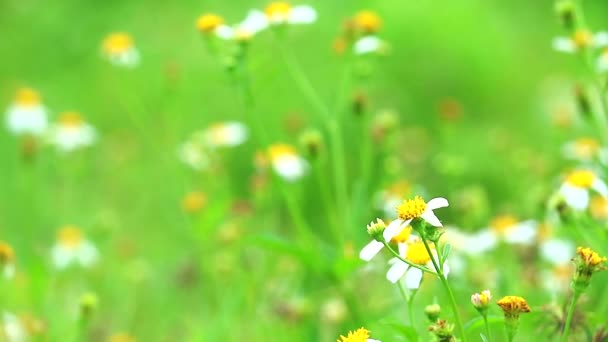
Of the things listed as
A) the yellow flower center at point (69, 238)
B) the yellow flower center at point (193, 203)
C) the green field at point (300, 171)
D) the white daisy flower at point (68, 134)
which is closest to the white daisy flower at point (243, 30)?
the green field at point (300, 171)

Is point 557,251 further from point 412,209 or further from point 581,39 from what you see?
point 412,209

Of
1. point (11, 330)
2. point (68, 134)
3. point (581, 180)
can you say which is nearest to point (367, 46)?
point (581, 180)

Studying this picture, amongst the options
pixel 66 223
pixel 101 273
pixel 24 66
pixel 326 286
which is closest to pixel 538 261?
pixel 326 286

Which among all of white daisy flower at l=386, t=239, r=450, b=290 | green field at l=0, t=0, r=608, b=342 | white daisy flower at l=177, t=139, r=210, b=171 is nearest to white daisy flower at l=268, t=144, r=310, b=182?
green field at l=0, t=0, r=608, b=342

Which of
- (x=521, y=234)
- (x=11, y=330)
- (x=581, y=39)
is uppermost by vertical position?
(x=581, y=39)

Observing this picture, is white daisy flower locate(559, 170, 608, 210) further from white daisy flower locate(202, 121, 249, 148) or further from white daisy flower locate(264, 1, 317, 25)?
white daisy flower locate(202, 121, 249, 148)

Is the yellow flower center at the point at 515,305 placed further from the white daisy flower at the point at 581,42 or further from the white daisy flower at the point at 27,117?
the white daisy flower at the point at 27,117
